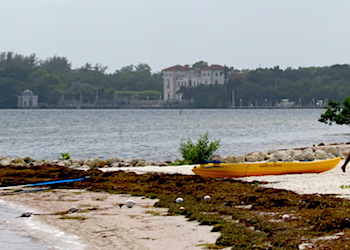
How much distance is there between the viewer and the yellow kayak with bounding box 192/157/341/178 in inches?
1060

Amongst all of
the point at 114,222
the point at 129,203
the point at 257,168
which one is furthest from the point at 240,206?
the point at 257,168

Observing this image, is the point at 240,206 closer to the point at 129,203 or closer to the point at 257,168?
the point at 129,203

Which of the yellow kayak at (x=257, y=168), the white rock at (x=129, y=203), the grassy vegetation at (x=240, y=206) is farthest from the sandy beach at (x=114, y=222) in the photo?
the yellow kayak at (x=257, y=168)

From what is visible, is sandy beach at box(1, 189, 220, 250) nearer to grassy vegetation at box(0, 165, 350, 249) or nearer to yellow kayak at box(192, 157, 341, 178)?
grassy vegetation at box(0, 165, 350, 249)

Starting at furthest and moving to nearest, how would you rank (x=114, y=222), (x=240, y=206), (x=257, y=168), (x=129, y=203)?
(x=257, y=168) < (x=129, y=203) < (x=240, y=206) < (x=114, y=222)

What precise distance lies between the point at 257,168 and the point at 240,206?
325 inches

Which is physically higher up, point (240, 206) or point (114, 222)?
point (240, 206)

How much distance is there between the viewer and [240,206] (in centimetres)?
1936

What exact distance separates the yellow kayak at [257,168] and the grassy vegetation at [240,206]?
3.15 ft

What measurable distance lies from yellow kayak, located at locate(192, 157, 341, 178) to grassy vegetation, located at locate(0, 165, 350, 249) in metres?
0.96

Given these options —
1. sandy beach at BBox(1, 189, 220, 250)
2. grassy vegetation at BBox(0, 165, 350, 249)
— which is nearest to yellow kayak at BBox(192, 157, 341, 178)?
grassy vegetation at BBox(0, 165, 350, 249)

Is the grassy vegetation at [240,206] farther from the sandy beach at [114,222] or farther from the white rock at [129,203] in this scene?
the white rock at [129,203]

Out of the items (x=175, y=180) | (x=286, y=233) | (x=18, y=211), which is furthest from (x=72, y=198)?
(x=286, y=233)

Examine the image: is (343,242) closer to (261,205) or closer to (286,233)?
(286,233)
